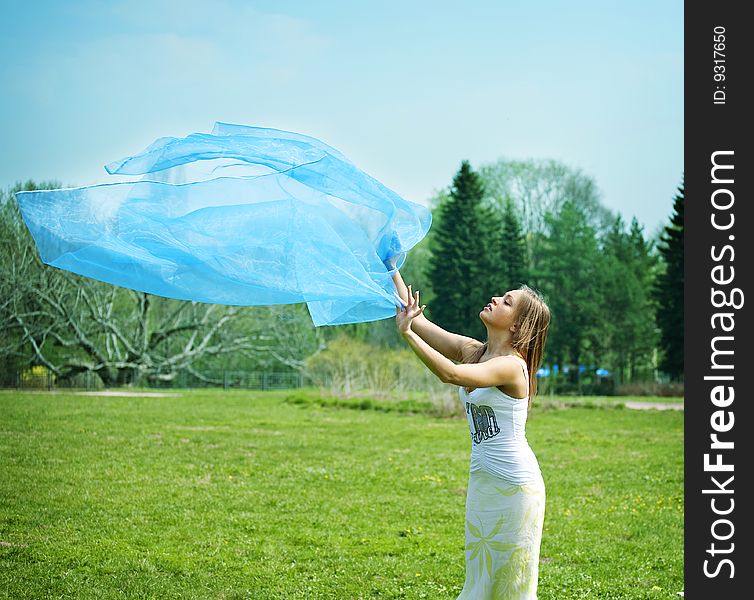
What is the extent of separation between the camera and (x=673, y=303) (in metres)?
33.9

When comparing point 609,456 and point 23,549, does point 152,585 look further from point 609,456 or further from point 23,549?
point 609,456

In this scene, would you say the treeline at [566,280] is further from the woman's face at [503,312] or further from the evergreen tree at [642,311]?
the woman's face at [503,312]

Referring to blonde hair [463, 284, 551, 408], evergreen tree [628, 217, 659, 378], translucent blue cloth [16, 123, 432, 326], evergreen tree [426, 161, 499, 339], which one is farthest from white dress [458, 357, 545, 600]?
evergreen tree [426, 161, 499, 339]

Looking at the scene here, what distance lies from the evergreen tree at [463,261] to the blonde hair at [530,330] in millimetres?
34142

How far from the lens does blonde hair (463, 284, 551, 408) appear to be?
410 centimetres

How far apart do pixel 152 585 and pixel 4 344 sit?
2419 centimetres

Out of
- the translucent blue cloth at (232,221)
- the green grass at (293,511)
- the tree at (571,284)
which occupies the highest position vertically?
the tree at (571,284)

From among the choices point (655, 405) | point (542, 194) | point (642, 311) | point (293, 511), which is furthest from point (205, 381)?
point (293, 511)

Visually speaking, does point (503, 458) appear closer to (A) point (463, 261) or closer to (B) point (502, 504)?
(B) point (502, 504)

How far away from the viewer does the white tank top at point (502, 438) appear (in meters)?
3.96

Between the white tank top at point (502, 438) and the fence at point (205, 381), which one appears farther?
the fence at point (205, 381)

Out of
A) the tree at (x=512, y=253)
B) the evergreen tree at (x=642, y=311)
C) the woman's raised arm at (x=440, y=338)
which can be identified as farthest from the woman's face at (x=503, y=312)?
the tree at (x=512, y=253)

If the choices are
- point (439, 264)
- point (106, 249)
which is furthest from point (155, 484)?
point (439, 264)

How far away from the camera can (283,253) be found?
469 centimetres
